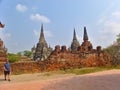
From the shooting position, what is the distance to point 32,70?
1891 cm

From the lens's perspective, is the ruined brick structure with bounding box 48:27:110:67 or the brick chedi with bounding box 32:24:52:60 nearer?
the ruined brick structure with bounding box 48:27:110:67

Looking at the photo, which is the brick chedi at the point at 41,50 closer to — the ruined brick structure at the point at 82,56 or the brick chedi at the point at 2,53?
the brick chedi at the point at 2,53

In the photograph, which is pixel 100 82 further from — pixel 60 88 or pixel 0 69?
pixel 0 69

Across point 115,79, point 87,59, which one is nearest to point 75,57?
point 87,59

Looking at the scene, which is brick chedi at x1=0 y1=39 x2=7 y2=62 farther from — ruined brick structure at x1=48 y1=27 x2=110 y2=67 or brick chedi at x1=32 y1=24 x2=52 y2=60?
brick chedi at x1=32 y1=24 x2=52 y2=60

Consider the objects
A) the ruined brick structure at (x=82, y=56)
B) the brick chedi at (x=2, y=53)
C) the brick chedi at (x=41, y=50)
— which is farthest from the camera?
the brick chedi at (x=41, y=50)

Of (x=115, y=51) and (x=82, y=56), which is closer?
(x=82, y=56)

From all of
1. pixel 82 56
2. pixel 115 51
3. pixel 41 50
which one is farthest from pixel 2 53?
pixel 41 50

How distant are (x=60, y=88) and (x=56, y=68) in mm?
9262

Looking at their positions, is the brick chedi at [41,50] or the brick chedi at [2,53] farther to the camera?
the brick chedi at [41,50]

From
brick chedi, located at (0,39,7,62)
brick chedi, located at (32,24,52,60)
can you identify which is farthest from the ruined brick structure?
brick chedi, located at (32,24,52,60)

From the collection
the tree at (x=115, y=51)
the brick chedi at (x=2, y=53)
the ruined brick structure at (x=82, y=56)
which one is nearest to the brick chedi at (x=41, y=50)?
the tree at (x=115, y=51)

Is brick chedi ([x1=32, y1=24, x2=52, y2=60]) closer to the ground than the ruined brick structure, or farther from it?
farther from it

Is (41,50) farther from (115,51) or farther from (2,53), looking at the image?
(2,53)
